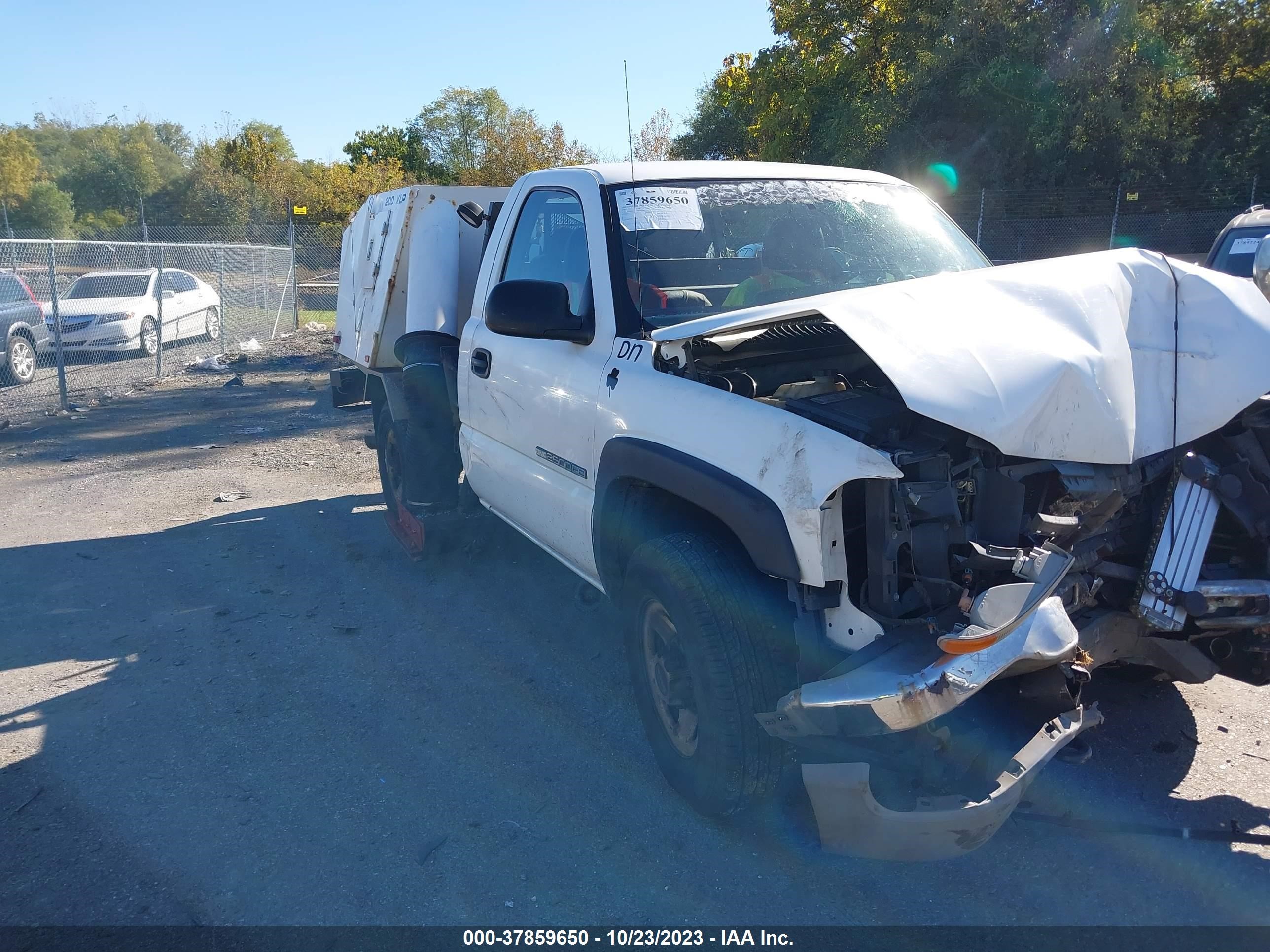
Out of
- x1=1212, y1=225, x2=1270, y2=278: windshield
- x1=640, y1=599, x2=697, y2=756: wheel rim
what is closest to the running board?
x1=640, y1=599, x2=697, y2=756: wheel rim

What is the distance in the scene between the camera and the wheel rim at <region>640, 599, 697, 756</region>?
3.35 meters

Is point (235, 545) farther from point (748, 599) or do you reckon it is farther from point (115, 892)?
point (748, 599)

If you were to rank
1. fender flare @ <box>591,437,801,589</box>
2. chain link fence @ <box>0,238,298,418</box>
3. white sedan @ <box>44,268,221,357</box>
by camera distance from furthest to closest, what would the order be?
white sedan @ <box>44,268,221,357</box> → chain link fence @ <box>0,238,298,418</box> → fender flare @ <box>591,437,801,589</box>

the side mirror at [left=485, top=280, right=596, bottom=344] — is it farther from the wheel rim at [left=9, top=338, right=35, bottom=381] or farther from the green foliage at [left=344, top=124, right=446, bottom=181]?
the green foliage at [left=344, top=124, right=446, bottom=181]

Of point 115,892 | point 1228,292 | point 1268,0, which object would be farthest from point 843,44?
point 115,892

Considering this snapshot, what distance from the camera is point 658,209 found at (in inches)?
159

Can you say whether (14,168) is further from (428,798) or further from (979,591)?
(979,591)

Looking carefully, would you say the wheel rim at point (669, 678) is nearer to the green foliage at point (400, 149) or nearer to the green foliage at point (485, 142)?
the green foliage at point (485, 142)

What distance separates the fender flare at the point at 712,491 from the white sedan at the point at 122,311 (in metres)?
12.8

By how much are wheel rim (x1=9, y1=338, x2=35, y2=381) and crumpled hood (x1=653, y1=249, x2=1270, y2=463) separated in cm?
Answer: 1291

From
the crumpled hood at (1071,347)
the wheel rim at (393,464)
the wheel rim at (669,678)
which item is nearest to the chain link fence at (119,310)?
the wheel rim at (393,464)

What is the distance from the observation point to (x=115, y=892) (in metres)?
3.11

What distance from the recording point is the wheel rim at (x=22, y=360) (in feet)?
42.0

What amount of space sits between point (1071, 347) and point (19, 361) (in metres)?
14.2
